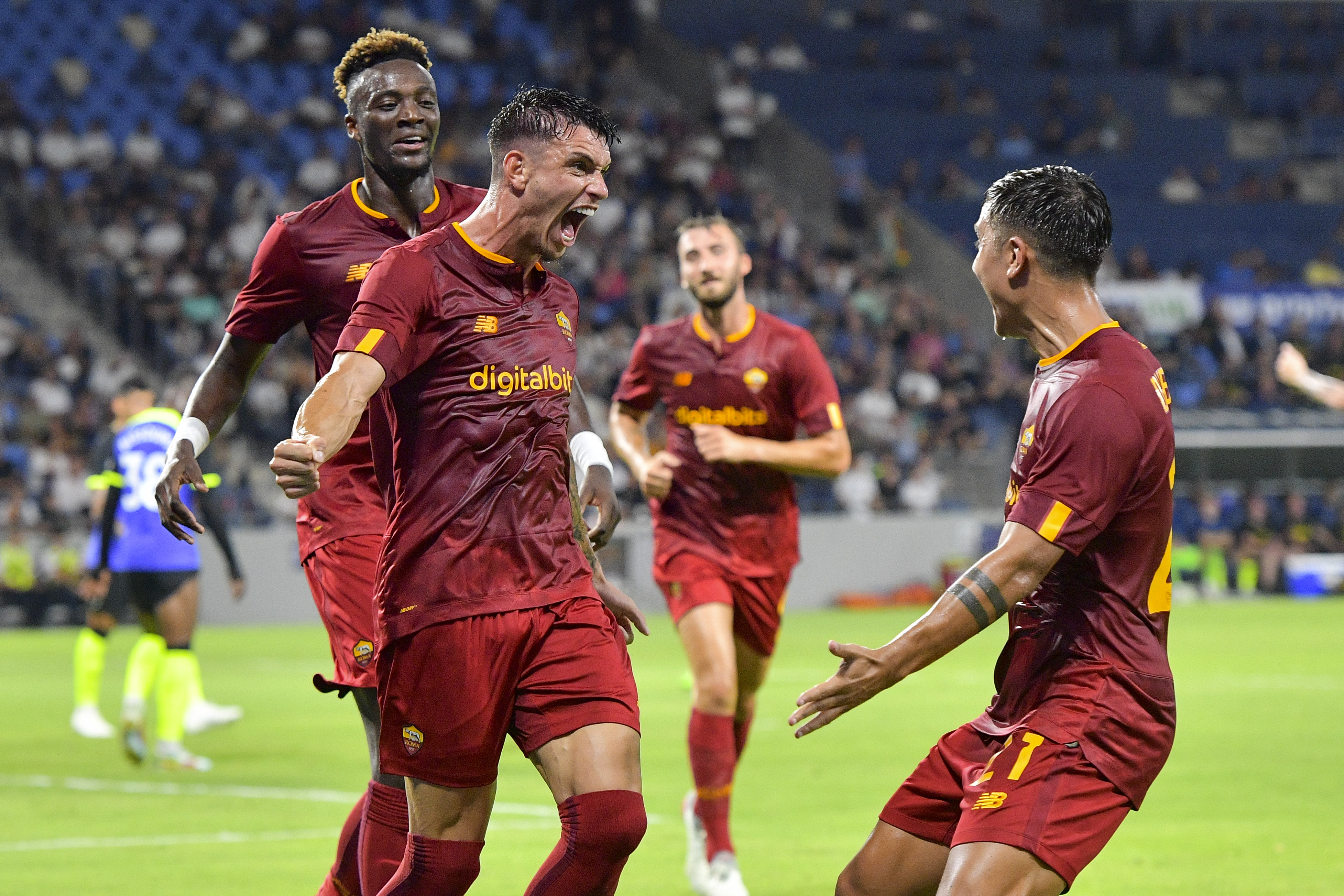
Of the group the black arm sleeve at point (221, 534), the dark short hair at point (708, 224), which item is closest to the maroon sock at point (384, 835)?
the dark short hair at point (708, 224)

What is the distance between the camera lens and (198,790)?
10.4m

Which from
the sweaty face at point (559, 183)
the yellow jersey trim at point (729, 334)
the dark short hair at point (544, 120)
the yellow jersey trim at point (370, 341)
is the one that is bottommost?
the yellow jersey trim at point (370, 341)

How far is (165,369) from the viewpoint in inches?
982

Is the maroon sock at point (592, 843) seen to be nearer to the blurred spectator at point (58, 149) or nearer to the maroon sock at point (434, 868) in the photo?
the maroon sock at point (434, 868)

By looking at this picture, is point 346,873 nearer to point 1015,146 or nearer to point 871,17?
point 1015,146

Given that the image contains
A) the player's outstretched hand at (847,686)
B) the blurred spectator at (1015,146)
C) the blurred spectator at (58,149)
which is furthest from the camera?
the blurred spectator at (1015,146)

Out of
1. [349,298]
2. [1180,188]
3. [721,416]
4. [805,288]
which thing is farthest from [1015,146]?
[349,298]

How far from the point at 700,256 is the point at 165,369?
18.1m

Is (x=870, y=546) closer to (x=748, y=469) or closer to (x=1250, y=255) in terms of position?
(x=1250, y=255)

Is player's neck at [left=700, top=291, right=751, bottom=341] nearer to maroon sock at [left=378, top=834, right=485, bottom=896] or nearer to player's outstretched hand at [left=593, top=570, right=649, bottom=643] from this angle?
player's outstretched hand at [left=593, top=570, right=649, bottom=643]

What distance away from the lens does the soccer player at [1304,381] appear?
27.5 feet

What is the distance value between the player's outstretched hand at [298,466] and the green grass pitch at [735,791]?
371 centimetres

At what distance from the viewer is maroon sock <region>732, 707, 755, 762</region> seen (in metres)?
8.28

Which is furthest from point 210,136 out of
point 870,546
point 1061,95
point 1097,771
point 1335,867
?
point 1097,771
